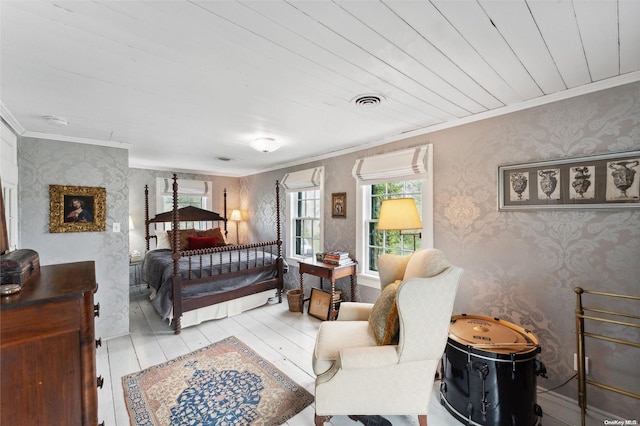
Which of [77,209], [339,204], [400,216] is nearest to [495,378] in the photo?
[400,216]

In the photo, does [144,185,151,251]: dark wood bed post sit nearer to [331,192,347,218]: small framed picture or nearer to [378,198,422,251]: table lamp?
[331,192,347,218]: small framed picture

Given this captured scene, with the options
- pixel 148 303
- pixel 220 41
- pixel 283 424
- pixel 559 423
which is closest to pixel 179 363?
pixel 283 424

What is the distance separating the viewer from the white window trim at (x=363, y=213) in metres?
2.66

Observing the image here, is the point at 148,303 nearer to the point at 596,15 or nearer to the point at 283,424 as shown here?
the point at 283,424

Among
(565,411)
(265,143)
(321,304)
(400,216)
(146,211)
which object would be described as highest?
(265,143)

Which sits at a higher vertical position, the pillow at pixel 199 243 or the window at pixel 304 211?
the window at pixel 304 211

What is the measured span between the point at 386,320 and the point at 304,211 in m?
2.93

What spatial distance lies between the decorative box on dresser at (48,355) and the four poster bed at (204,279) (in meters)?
2.13

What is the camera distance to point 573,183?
186 centimetres

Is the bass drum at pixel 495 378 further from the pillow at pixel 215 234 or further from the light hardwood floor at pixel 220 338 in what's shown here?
the pillow at pixel 215 234

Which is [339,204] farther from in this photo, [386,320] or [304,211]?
[386,320]

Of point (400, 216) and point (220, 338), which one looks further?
point (220, 338)

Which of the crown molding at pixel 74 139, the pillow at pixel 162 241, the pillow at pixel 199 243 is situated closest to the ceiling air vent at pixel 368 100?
the crown molding at pixel 74 139

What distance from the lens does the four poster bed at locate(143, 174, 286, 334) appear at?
3.12m
